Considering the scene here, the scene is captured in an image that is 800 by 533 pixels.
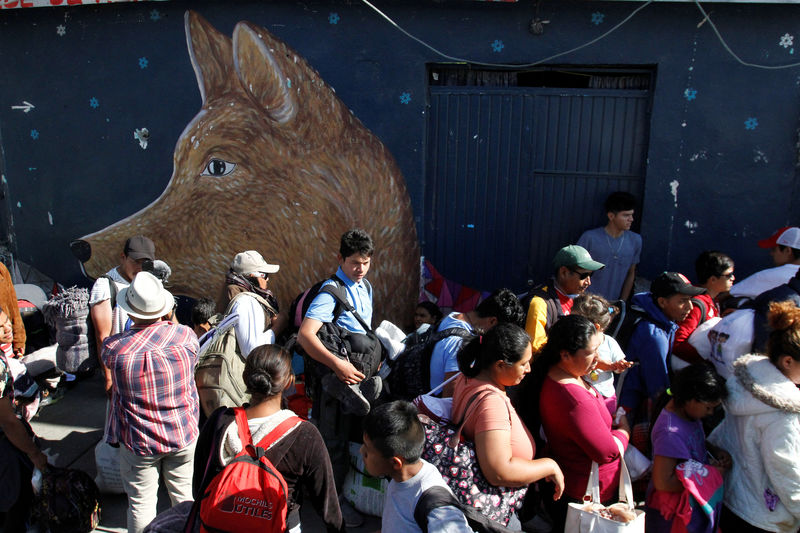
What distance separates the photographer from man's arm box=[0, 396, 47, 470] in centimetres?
307

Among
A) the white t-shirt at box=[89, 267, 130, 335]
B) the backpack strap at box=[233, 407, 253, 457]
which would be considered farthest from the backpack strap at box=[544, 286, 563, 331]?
the white t-shirt at box=[89, 267, 130, 335]

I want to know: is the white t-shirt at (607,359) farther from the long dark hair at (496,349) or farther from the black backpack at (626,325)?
the long dark hair at (496,349)

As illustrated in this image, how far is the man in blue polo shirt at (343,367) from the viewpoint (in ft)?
11.2

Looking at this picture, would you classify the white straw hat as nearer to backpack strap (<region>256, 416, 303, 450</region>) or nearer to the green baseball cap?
backpack strap (<region>256, 416, 303, 450</region>)

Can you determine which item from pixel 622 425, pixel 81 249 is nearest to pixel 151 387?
pixel 622 425

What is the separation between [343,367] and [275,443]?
99 centimetres

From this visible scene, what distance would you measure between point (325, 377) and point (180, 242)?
324cm

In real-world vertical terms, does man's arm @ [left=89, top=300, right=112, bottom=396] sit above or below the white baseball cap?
below

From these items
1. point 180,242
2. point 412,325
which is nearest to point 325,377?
point 412,325

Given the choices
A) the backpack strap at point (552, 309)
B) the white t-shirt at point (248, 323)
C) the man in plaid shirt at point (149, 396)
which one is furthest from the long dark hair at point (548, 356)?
the man in plaid shirt at point (149, 396)

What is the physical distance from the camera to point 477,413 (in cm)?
252

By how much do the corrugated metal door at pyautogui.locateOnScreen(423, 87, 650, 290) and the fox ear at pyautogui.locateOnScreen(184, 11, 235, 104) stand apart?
201cm

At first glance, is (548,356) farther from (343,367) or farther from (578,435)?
(343,367)

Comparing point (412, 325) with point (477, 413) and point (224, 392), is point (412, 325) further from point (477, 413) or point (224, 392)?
point (477, 413)
